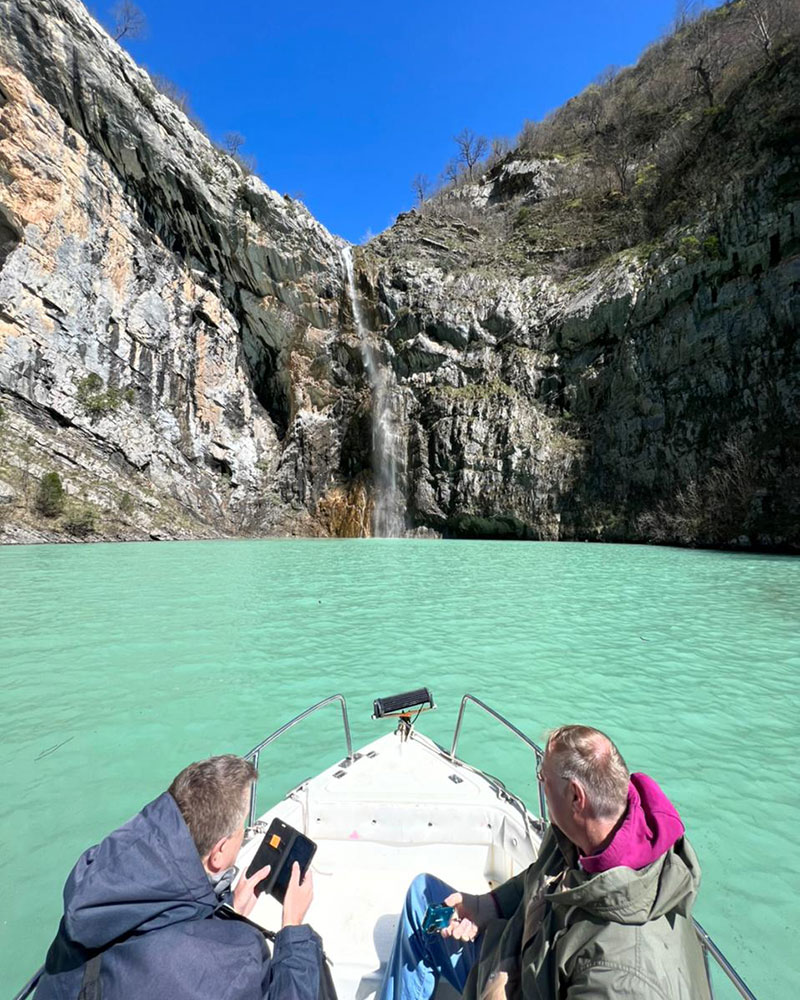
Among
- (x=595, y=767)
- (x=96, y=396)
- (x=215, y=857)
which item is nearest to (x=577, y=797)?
(x=595, y=767)

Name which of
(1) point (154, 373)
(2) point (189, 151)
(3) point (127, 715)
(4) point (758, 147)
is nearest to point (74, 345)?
(1) point (154, 373)

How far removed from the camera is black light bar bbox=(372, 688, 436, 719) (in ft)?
10.6

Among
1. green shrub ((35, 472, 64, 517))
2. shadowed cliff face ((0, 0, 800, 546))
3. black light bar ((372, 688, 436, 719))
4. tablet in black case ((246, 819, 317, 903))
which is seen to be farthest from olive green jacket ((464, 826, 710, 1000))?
green shrub ((35, 472, 64, 517))

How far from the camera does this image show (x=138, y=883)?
3.94 ft

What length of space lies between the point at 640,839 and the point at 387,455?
105 ft

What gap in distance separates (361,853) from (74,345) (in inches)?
1190

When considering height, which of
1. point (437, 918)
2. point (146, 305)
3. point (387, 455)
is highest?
point (146, 305)

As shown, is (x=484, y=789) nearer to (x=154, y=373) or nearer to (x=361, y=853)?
(x=361, y=853)

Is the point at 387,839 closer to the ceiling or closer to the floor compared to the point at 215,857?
closer to the floor

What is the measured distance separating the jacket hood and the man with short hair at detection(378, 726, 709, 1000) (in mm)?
929

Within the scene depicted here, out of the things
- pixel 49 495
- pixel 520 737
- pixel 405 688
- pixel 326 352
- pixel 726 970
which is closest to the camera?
pixel 726 970

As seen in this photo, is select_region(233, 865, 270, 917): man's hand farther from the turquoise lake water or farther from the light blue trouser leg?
the turquoise lake water

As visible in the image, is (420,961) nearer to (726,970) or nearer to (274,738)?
(726,970)

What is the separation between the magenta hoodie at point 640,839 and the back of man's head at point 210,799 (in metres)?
1.03
